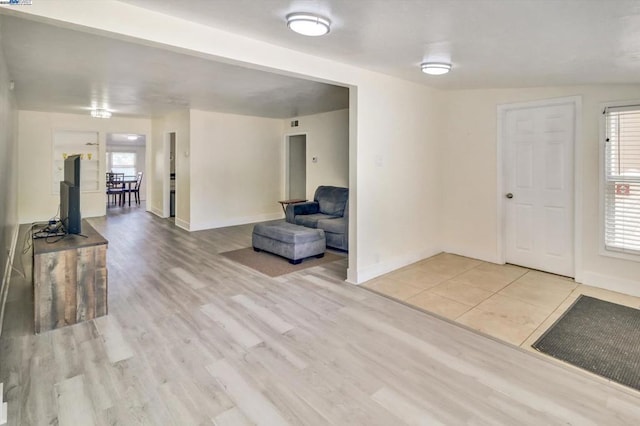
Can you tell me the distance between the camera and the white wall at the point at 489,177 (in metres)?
3.57

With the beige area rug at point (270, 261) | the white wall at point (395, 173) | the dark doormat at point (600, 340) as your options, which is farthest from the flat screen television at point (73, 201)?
the dark doormat at point (600, 340)

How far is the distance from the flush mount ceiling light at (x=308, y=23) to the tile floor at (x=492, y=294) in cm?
249

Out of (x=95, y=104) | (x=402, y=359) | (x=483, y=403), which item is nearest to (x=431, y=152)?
(x=402, y=359)

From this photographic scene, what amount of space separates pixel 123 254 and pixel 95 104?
3.13m

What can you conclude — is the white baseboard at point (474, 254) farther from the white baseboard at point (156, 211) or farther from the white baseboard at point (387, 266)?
the white baseboard at point (156, 211)

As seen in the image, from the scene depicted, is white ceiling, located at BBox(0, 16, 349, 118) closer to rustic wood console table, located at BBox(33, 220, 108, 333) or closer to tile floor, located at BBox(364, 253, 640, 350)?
rustic wood console table, located at BBox(33, 220, 108, 333)

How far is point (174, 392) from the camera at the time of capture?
1.97 m

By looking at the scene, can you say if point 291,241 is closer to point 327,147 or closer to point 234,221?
point 327,147

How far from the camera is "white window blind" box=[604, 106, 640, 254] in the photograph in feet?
11.0

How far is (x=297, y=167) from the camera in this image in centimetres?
844

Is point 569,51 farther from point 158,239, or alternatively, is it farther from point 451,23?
point 158,239

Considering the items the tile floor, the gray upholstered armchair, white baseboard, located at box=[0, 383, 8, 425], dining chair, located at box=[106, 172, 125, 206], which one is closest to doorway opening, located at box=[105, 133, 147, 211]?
dining chair, located at box=[106, 172, 125, 206]

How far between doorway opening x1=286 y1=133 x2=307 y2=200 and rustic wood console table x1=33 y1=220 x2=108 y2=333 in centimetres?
542

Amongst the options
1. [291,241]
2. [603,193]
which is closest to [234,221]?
[291,241]
